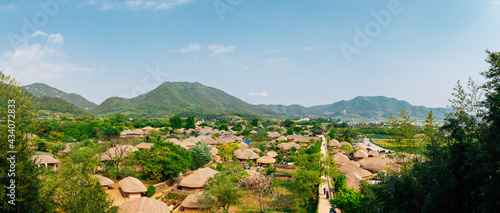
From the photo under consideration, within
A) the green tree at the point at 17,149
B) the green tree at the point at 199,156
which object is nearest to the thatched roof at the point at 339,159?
the green tree at the point at 199,156

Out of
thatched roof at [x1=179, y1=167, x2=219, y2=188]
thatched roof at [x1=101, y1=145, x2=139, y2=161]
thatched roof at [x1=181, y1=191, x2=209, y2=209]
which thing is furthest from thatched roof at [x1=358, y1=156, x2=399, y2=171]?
thatched roof at [x1=101, y1=145, x2=139, y2=161]

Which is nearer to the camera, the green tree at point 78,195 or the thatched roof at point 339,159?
the green tree at point 78,195

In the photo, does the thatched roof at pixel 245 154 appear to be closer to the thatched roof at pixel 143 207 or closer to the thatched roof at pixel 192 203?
the thatched roof at pixel 192 203

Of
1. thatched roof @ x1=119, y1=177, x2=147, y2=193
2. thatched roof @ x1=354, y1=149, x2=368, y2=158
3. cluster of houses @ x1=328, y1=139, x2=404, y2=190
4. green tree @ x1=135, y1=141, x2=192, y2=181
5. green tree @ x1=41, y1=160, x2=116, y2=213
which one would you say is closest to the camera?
green tree @ x1=41, y1=160, x2=116, y2=213

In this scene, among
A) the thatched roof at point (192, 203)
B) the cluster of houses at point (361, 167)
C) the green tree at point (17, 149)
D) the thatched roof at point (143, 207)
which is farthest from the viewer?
the cluster of houses at point (361, 167)

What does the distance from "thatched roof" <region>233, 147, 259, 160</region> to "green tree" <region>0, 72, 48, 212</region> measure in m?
25.2

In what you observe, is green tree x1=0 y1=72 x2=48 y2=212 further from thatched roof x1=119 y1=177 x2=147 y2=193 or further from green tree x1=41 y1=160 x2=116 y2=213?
thatched roof x1=119 y1=177 x2=147 y2=193

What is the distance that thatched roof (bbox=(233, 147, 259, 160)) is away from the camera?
31688 mm

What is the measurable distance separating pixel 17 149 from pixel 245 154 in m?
26.6

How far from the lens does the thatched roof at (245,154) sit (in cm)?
3169

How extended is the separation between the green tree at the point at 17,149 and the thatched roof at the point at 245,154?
25.2 m

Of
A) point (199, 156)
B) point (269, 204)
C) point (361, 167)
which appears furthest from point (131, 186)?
point (361, 167)

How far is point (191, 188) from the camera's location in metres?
19.1

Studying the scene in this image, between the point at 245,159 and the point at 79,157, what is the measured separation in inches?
718
